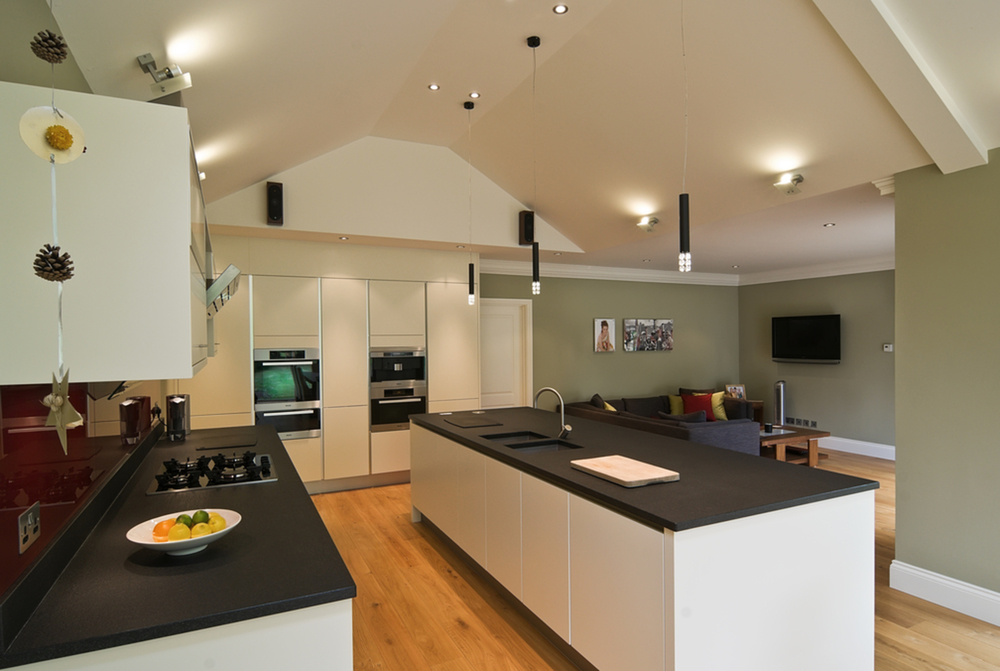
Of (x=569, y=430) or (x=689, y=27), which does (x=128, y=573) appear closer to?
(x=569, y=430)

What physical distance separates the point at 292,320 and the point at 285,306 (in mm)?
142

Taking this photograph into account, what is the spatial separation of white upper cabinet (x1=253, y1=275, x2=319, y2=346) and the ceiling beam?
14.3 ft

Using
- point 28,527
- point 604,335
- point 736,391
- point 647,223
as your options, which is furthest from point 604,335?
point 28,527

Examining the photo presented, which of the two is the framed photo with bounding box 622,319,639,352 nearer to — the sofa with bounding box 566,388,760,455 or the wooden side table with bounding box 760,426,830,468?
the sofa with bounding box 566,388,760,455

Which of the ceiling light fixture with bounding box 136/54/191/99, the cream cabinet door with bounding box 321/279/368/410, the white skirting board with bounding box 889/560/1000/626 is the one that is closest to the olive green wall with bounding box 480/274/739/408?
the cream cabinet door with bounding box 321/279/368/410

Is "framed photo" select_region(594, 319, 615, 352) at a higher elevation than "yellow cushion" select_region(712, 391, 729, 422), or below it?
higher

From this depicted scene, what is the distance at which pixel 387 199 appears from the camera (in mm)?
5086

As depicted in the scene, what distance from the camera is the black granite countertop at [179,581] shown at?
1183 millimetres

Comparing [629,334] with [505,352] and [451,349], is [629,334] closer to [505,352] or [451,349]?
[505,352]

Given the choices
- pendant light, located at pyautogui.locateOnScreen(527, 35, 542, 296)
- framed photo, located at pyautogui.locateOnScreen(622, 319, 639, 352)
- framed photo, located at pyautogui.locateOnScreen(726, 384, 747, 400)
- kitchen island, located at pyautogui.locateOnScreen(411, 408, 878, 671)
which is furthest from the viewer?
framed photo, located at pyautogui.locateOnScreen(726, 384, 747, 400)

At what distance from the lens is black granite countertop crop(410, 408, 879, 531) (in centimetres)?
195

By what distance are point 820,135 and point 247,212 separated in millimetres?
4234

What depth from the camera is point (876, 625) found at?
284 cm

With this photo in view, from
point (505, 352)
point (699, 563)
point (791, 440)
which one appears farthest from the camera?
point (505, 352)
